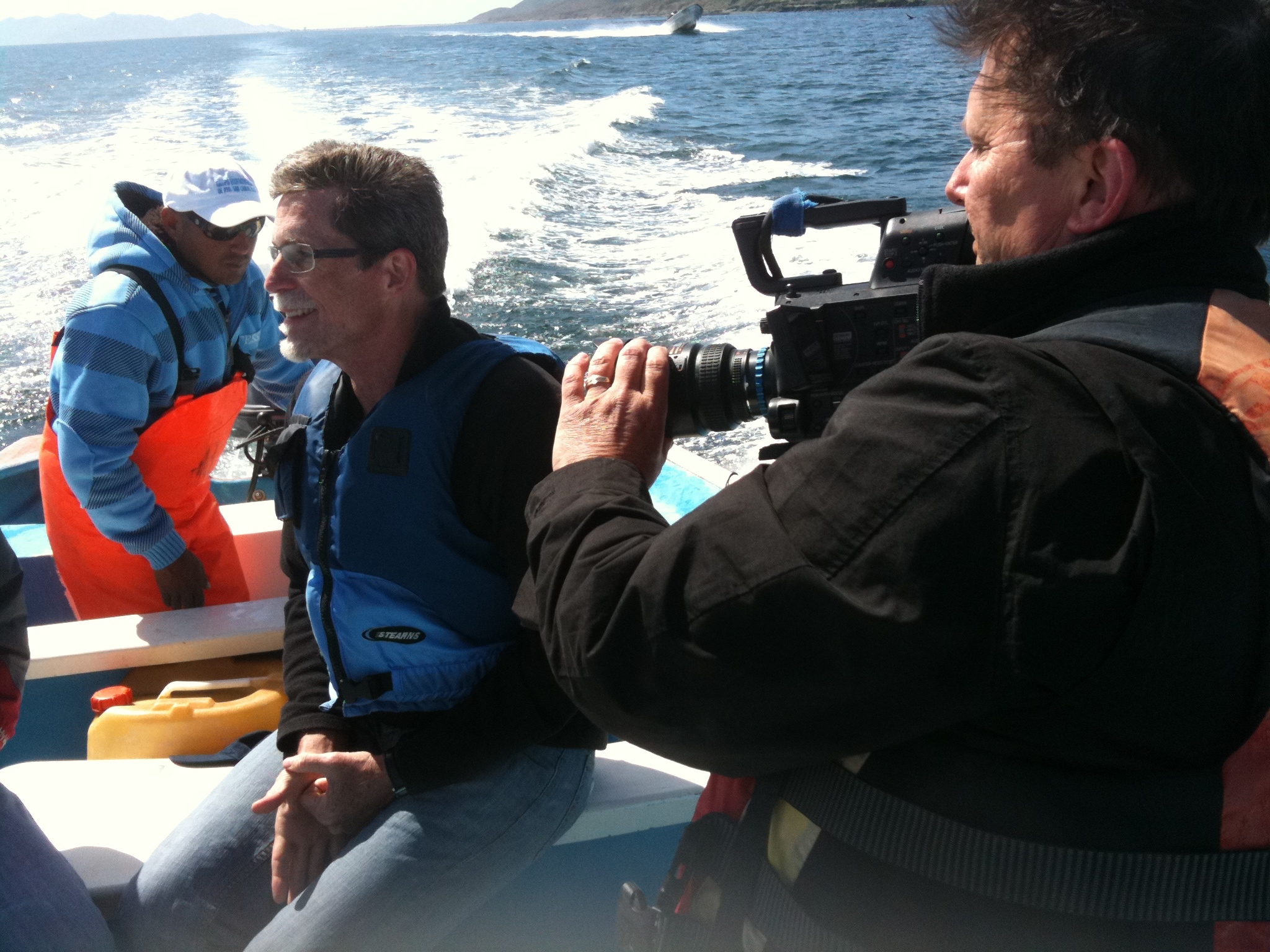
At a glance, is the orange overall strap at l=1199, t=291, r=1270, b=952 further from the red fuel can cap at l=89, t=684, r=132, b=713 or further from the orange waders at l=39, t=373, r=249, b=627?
the orange waders at l=39, t=373, r=249, b=627

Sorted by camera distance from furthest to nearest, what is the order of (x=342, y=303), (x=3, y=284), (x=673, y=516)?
(x=3, y=284) → (x=673, y=516) → (x=342, y=303)

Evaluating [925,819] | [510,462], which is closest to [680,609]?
[925,819]

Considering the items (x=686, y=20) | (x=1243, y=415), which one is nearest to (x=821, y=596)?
(x=1243, y=415)

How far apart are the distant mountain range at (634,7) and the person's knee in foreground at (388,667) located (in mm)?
36319

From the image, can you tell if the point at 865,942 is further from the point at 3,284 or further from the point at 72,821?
the point at 3,284

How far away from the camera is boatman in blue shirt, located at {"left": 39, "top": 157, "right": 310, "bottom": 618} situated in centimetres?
228

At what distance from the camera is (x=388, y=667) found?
5.25 ft

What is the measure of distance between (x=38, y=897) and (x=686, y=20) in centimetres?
5165

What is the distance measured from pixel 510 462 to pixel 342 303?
1.36 ft

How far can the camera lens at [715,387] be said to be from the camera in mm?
1076

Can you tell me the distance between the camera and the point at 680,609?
0.76m

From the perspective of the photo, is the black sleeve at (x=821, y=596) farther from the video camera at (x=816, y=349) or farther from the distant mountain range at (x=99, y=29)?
the distant mountain range at (x=99, y=29)

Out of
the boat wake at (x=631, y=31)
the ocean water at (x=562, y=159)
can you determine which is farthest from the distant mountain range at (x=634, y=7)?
the ocean water at (x=562, y=159)

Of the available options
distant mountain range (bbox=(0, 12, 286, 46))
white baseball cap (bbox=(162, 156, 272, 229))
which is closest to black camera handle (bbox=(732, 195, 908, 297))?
white baseball cap (bbox=(162, 156, 272, 229))
